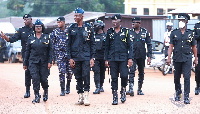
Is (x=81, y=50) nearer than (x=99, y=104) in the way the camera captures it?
Yes

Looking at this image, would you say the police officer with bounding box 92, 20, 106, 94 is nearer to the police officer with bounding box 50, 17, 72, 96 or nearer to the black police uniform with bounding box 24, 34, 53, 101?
the police officer with bounding box 50, 17, 72, 96

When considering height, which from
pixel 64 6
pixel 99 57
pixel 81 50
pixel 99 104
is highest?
pixel 64 6

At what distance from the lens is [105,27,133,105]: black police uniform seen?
1189 cm

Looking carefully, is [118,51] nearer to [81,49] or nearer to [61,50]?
[81,49]

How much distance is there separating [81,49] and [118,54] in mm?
860

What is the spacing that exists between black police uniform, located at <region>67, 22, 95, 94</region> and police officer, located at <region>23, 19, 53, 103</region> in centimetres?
80

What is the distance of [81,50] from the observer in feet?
38.6

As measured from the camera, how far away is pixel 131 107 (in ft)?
37.5

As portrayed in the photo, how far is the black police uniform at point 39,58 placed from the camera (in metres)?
12.3

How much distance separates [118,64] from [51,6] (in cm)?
5947

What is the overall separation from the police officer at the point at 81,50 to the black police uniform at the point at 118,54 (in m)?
0.45

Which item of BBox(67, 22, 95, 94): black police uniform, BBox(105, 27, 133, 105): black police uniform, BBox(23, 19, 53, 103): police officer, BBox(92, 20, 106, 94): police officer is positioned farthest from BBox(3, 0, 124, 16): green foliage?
BBox(67, 22, 95, 94): black police uniform

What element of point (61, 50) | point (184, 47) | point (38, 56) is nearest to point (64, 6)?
point (61, 50)

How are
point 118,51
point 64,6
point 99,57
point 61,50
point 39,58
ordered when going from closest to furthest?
point 118,51 → point 39,58 → point 61,50 → point 99,57 → point 64,6
